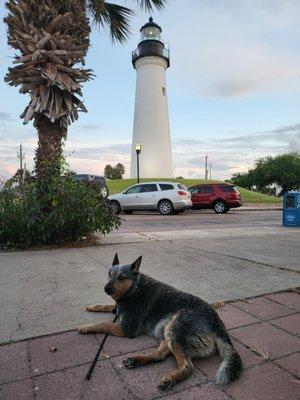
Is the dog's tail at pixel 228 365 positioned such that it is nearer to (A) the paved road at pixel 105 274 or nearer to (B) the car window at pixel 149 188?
(A) the paved road at pixel 105 274

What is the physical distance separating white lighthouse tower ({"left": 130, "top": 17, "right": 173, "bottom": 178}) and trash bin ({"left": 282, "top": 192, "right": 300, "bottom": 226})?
24.5 m

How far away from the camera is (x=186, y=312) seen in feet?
9.26

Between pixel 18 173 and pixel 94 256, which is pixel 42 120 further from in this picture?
pixel 94 256

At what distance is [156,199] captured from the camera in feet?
65.1

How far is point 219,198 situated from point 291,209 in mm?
7987

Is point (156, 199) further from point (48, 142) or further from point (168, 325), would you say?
point (168, 325)

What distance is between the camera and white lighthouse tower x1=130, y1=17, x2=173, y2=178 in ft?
123

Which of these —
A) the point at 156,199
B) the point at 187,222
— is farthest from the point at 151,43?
the point at 187,222

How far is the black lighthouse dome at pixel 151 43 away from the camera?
124ft

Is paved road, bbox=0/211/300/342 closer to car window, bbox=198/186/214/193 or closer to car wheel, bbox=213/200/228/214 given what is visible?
car wheel, bbox=213/200/228/214

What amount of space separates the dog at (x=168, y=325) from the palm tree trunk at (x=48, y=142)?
500 centimetres

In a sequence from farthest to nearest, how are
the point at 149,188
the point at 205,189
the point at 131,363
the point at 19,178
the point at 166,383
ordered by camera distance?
the point at 205,189
the point at 149,188
the point at 19,178
the point at 131,363
the point at 166,383

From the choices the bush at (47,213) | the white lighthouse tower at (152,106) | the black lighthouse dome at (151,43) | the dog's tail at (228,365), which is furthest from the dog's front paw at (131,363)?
the black lighthouse dome at (151,43)

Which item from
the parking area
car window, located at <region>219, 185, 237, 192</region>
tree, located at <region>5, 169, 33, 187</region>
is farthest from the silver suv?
tree, located at <region>5, 169, 33, 187</region>
